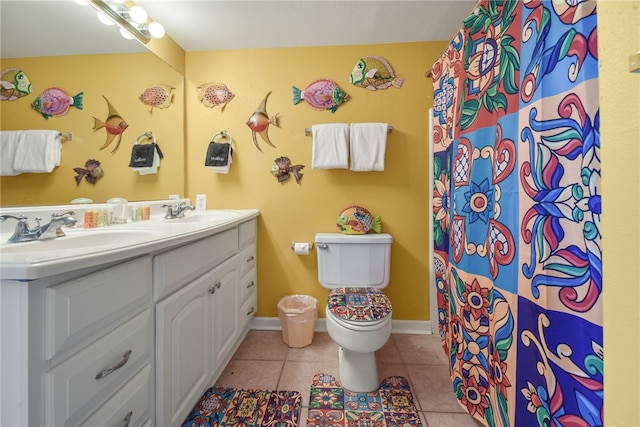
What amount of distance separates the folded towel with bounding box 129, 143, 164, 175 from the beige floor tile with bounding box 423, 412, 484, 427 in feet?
6.66

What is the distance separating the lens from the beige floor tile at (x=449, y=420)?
111cm

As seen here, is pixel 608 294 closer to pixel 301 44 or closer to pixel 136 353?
pixel 136 353

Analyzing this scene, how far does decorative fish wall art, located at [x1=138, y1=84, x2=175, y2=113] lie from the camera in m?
1.54

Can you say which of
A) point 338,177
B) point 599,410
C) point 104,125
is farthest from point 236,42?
point 599,410

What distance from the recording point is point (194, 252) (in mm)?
1020

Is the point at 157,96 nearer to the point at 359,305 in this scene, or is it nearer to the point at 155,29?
the point at 155,29

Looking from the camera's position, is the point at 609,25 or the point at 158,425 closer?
the point at 609,25

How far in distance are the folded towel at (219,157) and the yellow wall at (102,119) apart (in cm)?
24

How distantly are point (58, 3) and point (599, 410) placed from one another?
240 centimetres

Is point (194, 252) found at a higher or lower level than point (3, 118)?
lower

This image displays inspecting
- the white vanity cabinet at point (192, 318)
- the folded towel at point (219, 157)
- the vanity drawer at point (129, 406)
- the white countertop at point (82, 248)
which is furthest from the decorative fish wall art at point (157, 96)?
the vanity drawer at point (129, 406)

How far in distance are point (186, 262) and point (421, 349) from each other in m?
1.55

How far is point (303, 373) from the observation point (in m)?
1.40

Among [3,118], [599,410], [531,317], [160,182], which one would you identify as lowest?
[599,410]
